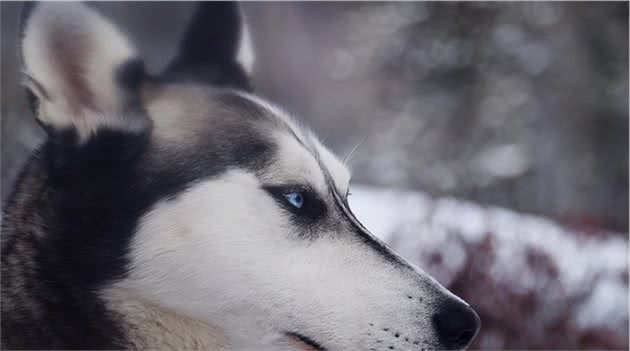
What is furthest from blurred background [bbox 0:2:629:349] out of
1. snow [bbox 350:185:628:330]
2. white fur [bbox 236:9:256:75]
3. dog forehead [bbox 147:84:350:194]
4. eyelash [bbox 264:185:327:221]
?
eyelash [bbox 264:185:327:221]

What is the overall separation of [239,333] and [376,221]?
70cm

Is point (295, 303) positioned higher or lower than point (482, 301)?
higher

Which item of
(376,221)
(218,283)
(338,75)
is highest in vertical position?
(338,75)

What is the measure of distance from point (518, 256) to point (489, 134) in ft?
1.28

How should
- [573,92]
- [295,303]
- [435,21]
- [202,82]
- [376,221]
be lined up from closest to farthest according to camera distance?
[295,303] < [202,82] < [376,221] < [435,21] < [573,92]

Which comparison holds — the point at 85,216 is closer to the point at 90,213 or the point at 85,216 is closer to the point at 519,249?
the point at 90,213

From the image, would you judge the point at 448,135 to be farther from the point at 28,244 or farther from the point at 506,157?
the point at 28,244

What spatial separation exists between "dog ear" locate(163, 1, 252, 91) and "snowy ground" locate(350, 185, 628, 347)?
704 millimetres

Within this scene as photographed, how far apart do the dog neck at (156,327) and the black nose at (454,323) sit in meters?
0.35

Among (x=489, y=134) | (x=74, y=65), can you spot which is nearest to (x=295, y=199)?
(x=74, y=65)

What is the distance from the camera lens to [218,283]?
1.14 meters

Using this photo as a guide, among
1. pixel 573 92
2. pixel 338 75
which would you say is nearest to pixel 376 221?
pixel 338 75

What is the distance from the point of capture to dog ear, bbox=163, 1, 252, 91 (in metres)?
1.35

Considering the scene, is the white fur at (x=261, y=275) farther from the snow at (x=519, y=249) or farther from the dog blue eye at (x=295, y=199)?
the snow at (x=519, y=249)
